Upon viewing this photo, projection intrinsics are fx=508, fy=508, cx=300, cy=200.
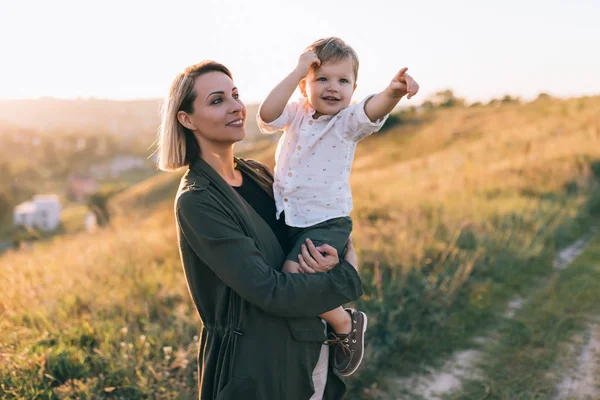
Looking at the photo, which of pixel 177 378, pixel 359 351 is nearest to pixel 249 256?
pixel 359 351

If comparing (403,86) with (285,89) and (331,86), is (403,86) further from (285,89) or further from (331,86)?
(285,89)

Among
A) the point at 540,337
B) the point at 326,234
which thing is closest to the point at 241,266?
the point at 326,234

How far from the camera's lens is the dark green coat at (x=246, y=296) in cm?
186

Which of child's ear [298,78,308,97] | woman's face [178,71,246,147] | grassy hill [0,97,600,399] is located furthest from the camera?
grassy hill [0,97,600,399]

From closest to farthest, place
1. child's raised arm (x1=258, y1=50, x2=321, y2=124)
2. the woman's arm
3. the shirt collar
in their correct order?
the woman's arm → child's raised arm (x1=258, y1=50, x2=321, y2=124) → the shirt collar

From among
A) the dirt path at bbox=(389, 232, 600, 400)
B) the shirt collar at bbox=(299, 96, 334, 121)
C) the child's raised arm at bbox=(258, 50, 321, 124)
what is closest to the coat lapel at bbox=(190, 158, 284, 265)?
the child's raised arm at bbox=(258, 50, 321, 124)

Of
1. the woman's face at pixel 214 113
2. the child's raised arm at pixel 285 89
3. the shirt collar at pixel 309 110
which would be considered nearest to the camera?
the woman's face at pixel 214 113

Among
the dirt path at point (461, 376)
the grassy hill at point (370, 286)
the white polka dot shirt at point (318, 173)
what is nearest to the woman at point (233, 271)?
the white polka dot shirt at point (318, 173)

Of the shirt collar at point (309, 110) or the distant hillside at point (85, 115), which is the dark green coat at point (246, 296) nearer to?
the shirt collar at point (309, 110)

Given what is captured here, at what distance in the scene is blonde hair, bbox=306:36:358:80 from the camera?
7.80 ft

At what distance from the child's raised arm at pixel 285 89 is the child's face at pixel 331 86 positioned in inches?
2.2

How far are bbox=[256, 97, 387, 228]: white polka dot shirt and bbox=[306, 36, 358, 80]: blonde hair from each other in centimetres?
25

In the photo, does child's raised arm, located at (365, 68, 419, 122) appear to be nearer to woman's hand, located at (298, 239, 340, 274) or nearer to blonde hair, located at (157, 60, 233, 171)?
woman's hand, located at (298, 239, 340, 274)

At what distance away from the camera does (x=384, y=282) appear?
4.94 metres
